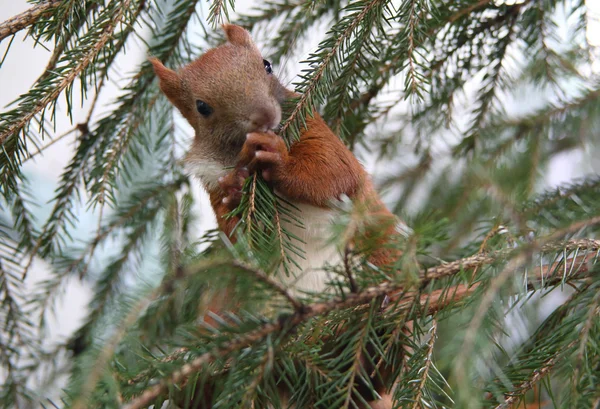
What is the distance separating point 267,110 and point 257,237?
36 centimetres

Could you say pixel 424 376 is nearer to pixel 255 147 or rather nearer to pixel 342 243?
pixel 342 243

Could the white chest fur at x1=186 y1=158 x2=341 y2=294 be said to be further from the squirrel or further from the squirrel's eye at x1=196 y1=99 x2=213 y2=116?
the squirrel's eye at x1=196 y1=99 x2=213 y2=116

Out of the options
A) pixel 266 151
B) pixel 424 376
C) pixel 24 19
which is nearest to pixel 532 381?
pixel 424 376

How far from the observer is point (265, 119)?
1.08 metres

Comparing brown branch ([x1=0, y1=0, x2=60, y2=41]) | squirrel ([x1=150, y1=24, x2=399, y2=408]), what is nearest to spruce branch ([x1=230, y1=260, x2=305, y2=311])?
squirrel ([x1=150, y1=24, x2=399, y2=408])

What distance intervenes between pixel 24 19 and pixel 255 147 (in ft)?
1.35

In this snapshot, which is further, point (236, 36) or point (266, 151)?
point (236, 36)

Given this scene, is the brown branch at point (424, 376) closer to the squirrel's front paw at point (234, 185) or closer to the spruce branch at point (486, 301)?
the spruce branch at point (486, 301)

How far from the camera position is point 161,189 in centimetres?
142

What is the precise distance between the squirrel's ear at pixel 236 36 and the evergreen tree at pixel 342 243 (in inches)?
4.2

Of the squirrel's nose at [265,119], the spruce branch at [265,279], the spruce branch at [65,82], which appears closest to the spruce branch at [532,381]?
the spruce branch at [265,279]

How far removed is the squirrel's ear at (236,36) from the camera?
4.18ft

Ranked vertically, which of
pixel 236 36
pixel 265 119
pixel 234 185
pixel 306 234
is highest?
pixel 236 36

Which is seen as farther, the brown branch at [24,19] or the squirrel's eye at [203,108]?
the squirrel's eye at [203,108]
